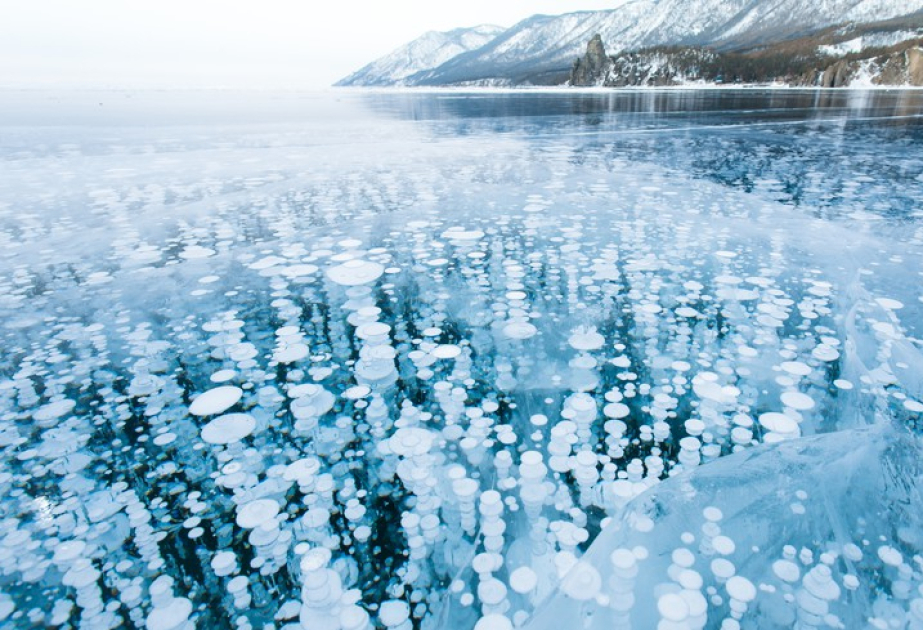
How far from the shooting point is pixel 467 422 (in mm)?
2783

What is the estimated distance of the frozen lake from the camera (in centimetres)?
186

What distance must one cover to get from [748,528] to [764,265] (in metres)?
3.49

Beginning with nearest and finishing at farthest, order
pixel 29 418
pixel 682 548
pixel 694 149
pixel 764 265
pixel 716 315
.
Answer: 1. pixel 682 548
2. pixel 29 418
3. pixel 716 315
4. pixel 764 265
5. pixel 694 149

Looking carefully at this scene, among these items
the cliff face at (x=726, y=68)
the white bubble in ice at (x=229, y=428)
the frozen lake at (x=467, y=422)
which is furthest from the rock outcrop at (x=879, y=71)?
the white bubble in ice at (x=229, y=428)

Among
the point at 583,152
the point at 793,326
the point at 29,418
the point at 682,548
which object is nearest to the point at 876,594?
the point at 682,548

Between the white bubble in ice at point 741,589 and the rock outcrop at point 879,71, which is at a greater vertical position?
the rock outcrop at point 879,71

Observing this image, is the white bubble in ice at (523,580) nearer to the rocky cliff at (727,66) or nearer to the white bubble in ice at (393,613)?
the white bubble in ice at (393,613)

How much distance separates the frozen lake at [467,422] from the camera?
1861 mm

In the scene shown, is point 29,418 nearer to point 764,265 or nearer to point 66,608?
point 66,608

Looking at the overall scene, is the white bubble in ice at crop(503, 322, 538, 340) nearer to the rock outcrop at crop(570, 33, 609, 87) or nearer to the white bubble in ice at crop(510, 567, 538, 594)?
the white bubble in ice at crop(510, 567, 538, 594)

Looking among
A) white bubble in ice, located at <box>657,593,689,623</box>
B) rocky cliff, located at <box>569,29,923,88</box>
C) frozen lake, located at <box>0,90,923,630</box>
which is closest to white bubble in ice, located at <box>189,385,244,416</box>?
frozen lake, located at <box>0,90,923,630</box>

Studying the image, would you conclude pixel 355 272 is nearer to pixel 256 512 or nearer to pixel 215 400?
pixel 215 400

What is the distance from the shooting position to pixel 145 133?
19.2m

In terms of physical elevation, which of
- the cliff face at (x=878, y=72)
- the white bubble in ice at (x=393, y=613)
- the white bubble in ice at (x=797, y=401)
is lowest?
the white bubble in ice at (x=797, y=401)
